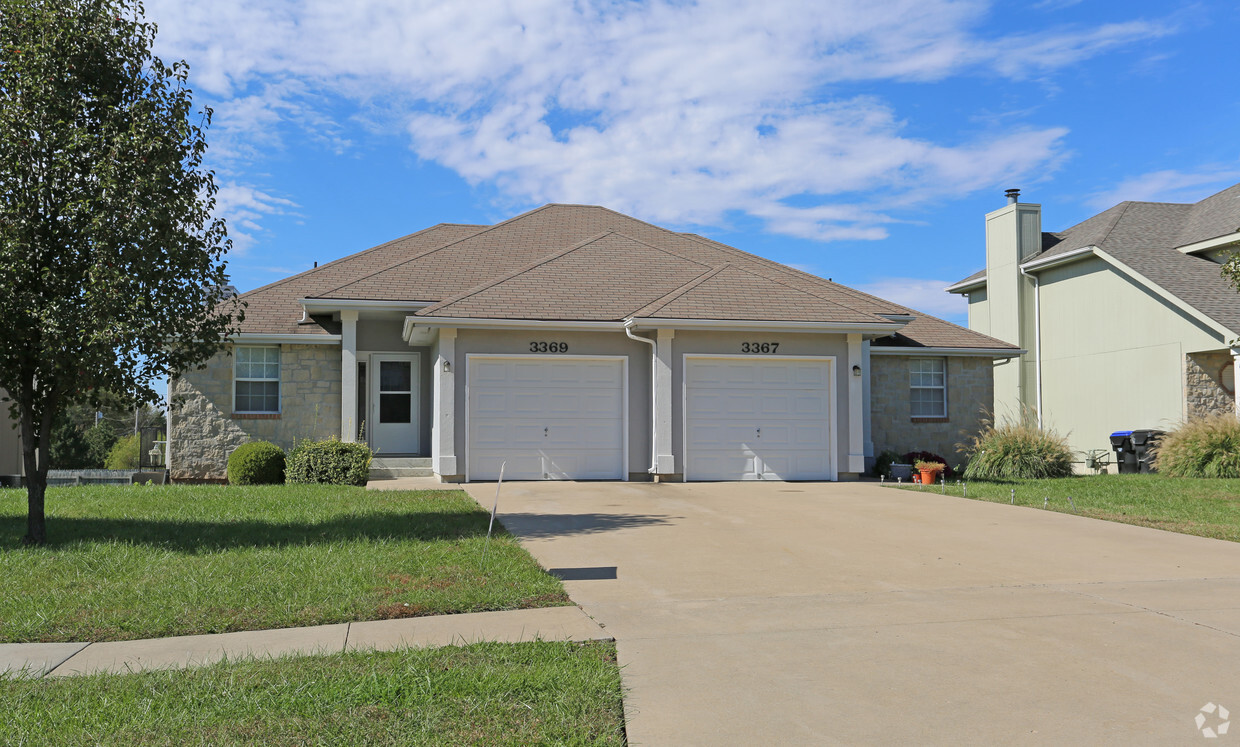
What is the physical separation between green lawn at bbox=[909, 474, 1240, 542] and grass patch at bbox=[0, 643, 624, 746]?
8.78 m

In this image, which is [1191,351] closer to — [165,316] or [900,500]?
[900,500]

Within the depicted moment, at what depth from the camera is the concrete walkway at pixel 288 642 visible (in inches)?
202

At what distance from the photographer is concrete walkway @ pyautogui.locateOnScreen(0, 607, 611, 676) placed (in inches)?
202

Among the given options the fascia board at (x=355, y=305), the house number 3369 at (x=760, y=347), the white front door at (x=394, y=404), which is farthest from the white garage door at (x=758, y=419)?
the white front door at (x=394, y=404)

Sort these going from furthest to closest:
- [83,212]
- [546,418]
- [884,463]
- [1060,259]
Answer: [1060,259] → [884,463] → [546,418] → [83,212]

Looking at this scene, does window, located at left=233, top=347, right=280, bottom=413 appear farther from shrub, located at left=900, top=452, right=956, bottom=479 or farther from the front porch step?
shrub, located at left=900, top=452, right=956, bottom=479

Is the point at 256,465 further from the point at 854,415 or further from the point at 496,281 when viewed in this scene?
the point at 854,415

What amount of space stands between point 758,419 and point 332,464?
25.8 feet

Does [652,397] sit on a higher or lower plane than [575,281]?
lower

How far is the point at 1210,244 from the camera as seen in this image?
2303 cm

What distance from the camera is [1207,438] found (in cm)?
1798

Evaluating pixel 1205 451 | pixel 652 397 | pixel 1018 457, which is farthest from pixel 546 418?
pixel 1205 451

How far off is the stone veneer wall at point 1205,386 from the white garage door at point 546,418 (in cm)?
1454

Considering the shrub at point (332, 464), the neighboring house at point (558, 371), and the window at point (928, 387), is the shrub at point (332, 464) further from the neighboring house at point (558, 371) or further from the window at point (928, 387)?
the window at point (928, 387)
